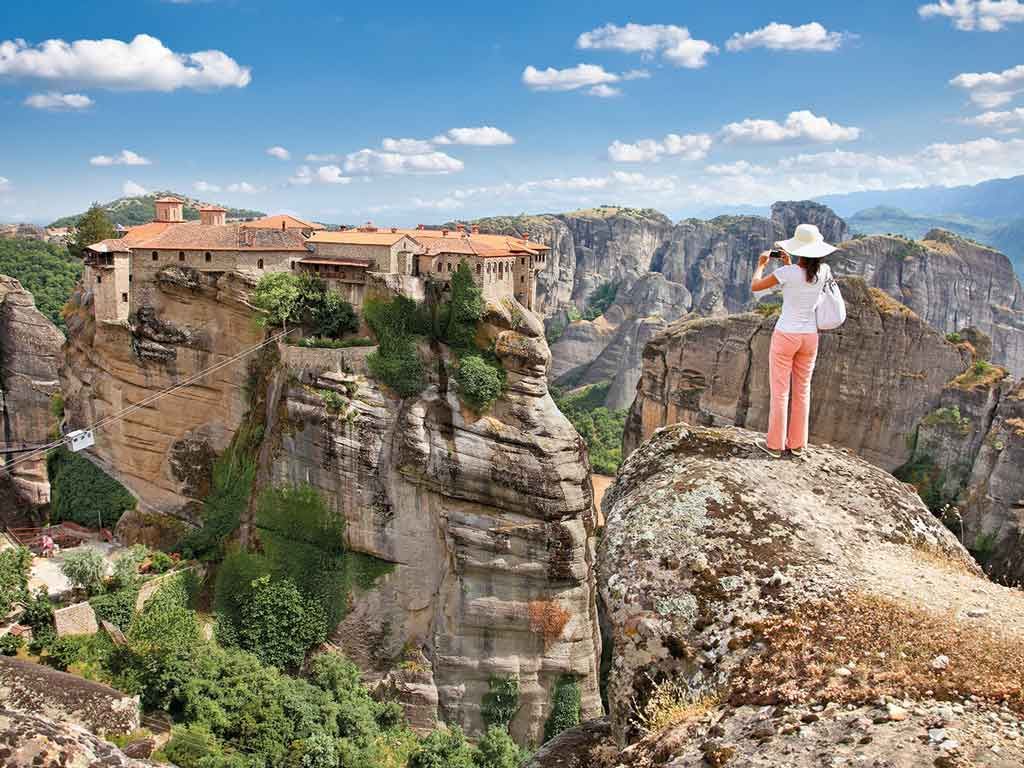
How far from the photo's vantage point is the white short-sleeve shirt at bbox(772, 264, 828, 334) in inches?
356

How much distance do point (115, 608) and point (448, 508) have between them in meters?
12.6

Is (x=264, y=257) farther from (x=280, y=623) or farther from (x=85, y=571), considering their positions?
(x=280, y=623)

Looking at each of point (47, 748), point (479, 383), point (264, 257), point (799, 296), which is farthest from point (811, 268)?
point (264, 257)

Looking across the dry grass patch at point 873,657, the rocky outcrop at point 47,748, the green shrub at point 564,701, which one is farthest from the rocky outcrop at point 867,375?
the rocky outcrop at point 47,748

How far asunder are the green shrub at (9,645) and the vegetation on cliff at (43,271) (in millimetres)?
39440

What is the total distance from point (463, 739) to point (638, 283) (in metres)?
78.5

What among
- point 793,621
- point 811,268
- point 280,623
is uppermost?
point 811,268

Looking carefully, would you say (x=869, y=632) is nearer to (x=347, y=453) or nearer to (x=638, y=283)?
(x=347, y=453)

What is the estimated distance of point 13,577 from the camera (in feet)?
92.7

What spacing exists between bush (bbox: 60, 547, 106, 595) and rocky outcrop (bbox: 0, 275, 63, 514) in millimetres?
17853

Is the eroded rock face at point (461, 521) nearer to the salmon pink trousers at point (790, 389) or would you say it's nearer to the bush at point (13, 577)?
the bush at point (13, 577)

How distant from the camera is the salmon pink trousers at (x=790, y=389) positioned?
8719 mm

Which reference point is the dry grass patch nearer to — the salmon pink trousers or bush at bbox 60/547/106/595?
the salmon pink trousers

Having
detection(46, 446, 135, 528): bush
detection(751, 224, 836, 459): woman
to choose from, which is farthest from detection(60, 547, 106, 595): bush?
detection(751, 224, 836, 459): woman
